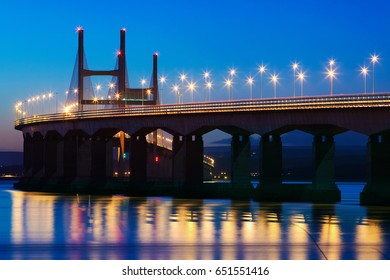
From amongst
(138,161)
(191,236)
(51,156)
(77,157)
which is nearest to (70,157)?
(77,157)

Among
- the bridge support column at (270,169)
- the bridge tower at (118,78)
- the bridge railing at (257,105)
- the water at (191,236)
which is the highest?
the bridge tower at (118,78)

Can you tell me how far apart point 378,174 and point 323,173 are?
1295 centimetres

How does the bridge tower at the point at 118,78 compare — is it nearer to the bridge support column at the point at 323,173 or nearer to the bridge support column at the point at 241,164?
the bridge support column at the point at 241,164

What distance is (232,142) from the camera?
356ft

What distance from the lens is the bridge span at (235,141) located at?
89.1 metres

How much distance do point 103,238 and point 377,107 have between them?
5223 centimetres

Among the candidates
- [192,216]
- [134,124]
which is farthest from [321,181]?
[192,216]

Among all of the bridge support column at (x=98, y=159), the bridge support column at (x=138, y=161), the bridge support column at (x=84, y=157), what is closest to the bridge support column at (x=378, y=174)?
the bridge support column at (x=138, y=161)

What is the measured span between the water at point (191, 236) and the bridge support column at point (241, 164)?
4231 cm

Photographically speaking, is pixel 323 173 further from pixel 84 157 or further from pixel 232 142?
pixel 84 157

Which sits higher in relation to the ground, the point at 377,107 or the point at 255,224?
the point at 377,107

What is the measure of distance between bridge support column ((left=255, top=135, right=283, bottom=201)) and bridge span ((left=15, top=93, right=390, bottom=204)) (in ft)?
0.37
